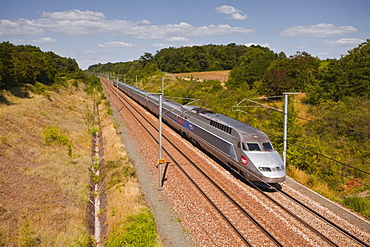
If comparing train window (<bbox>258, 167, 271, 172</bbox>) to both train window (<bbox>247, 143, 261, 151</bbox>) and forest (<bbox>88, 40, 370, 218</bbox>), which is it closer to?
train window (<bbox>247, 143, 261, 151</bbox>)

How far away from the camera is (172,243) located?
39.5 ft

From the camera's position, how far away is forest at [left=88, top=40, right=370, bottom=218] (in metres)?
19.8

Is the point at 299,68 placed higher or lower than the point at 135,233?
higher

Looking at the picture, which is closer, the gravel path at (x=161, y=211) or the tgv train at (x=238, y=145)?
the gravel path at (x=161, y=211)

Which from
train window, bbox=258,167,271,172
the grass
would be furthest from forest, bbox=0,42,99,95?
train window, bbox=258,167,271,172

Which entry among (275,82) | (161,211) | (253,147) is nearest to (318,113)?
(275,82)

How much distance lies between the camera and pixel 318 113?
113 ft

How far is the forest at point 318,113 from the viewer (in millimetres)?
19828

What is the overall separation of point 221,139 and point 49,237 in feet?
40.3

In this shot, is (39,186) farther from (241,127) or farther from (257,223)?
(241,127)

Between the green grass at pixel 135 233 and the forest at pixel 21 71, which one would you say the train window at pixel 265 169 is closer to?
the green grass at pixel 135 233

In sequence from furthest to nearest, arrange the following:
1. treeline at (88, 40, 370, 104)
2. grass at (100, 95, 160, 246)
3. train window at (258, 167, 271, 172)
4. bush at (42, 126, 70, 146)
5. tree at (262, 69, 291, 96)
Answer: tree at (262, 69, 291, 96)
treeline at (88, 40, 370, 104)
bush at (42, 126, 70, 146)
train window at (258, 167, 271, 172)
grass at (100, 95, 160, 246)

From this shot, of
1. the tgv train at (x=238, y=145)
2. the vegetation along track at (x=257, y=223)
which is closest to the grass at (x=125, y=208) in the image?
the vegetation along track at (x=257, y=223)

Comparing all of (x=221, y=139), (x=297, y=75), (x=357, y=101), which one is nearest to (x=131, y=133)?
(x=221, y=139)
